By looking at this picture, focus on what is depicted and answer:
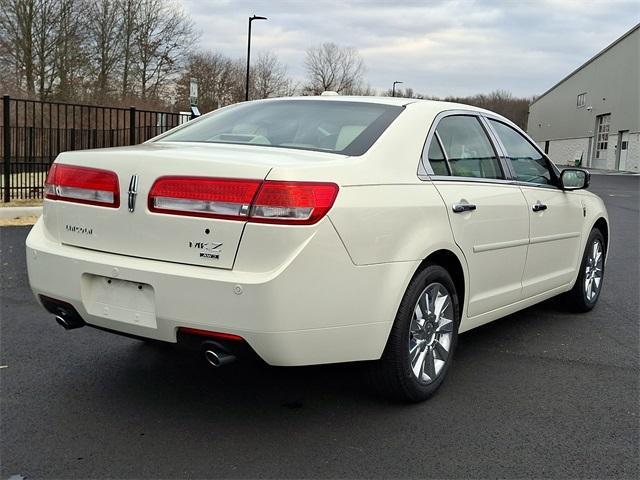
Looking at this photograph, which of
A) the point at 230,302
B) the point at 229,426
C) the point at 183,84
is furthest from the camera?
the point at 183,84

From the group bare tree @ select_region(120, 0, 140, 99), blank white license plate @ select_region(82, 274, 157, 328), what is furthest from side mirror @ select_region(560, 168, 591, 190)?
bare tree @ select_region(120, 0, 140, 99)

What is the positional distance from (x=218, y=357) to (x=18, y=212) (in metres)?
9.47

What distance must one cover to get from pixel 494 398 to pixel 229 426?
1460 millimetres

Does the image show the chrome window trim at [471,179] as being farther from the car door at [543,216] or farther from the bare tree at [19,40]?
the bare tree at [19,40]

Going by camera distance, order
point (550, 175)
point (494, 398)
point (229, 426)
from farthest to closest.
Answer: point (550, 175), point (494, 398), point (229, 426)

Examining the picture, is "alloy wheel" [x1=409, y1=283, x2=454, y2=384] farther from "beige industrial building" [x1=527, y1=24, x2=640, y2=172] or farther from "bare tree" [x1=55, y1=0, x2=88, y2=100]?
"beige industrial building" [x1=527, y1=24, x2=640, y2=172]

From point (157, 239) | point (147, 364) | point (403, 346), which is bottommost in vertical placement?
point (147, 364)

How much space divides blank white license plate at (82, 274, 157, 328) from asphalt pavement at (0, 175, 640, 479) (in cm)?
20

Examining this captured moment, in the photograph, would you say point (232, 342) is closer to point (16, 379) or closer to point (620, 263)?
point (16, 379)

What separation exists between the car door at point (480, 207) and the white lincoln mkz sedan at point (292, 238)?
13mm

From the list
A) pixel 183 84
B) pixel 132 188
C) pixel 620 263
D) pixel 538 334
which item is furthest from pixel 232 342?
pixel 183 84

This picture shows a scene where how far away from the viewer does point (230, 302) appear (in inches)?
107

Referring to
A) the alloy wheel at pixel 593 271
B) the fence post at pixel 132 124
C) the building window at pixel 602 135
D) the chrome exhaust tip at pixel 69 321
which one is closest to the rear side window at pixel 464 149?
the alloy wheel at pixel 593 271

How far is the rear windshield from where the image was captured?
3357mm
